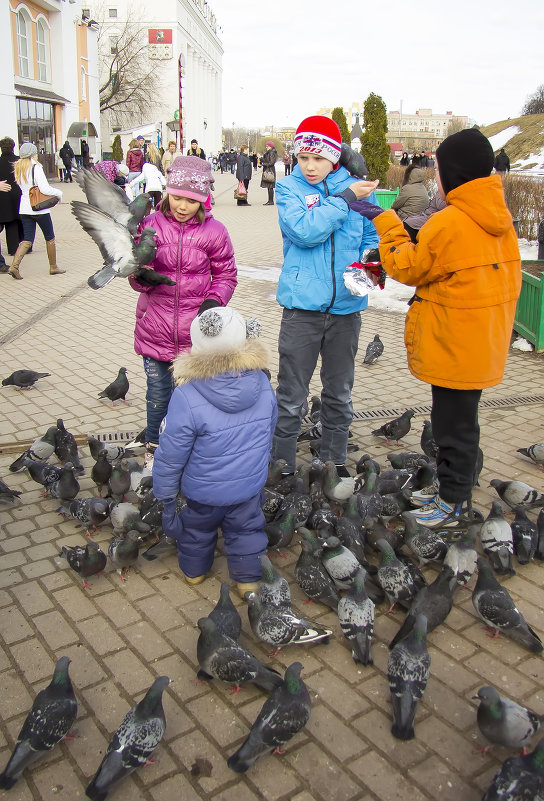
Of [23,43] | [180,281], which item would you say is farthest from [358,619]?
[23,43]

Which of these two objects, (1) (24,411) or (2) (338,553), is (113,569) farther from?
(1) (24,411)

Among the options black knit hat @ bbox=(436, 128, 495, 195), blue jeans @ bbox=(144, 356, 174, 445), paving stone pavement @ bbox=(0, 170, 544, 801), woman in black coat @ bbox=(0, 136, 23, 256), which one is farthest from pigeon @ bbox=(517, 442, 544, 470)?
woman in black coat @ bbox=(0, 136, 23, 256)

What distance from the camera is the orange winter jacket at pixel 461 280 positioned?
3.41 m

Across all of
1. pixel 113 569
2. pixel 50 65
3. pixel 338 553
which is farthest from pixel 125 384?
pixel 50 65

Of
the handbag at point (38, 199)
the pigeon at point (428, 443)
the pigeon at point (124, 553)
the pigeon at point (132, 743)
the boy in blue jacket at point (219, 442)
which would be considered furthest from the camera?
the handbag at point (38, 199)

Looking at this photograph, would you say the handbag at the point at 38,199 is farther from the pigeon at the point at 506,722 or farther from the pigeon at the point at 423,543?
the pigeon at the point at 506,722

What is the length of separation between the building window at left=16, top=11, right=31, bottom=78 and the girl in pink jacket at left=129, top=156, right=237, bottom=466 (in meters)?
34.2

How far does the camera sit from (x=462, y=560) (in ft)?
11.7

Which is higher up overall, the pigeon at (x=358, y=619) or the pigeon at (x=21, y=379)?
the pigeon at (x=21, y=379)

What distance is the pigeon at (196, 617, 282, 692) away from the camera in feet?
9.35

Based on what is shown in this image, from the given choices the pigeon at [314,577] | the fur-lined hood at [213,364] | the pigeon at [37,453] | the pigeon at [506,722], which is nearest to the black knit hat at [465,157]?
the fur-lined hood at [213,364]

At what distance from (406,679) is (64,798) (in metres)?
1.45

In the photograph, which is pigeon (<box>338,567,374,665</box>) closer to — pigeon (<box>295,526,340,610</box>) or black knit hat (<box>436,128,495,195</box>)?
pigeon (<box>295,526,340,610</box>)

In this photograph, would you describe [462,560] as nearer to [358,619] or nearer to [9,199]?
[358,619]
